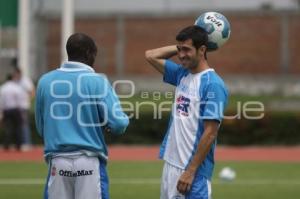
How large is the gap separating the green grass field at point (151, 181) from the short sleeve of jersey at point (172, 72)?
5327 mm

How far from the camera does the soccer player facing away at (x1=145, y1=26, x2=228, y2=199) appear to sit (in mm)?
6910

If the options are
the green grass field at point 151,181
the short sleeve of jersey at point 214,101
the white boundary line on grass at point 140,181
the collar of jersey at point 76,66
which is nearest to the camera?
the short sleeve of jersey at point 214,101

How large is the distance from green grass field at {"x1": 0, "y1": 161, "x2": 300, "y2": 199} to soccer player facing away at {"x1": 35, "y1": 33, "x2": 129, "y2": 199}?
5.64m

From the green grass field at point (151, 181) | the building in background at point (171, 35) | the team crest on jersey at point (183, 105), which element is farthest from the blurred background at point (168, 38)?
the team crest on jersey at point (183, 105)

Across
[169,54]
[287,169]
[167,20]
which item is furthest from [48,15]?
Answer: [169,54]

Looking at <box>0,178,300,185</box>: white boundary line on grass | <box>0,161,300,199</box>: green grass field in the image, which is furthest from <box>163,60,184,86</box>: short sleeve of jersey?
<box>0,178,300,185</box>: white boundary line on grass

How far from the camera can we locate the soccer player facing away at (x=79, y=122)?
6.93 meters

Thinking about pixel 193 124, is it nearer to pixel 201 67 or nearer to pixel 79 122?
pixel 201 67

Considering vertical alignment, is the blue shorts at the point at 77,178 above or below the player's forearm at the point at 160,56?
below

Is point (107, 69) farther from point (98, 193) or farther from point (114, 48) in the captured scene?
point (98, 193)

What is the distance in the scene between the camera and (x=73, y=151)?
6973 mm

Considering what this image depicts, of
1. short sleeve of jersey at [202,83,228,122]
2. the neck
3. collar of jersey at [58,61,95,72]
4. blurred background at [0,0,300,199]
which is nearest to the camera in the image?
short sleeve of jersey at [202,83,228,122]

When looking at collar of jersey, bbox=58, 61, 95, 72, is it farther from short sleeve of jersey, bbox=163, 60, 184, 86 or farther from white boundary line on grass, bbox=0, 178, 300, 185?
white boundary line on grass, bbox=0, 178, 300, 185

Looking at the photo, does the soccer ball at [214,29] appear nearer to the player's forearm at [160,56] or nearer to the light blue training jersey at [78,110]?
the player's forearm at [160,56]
